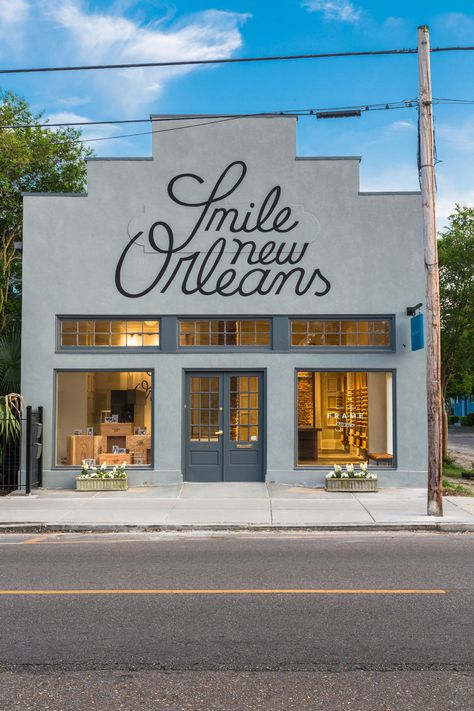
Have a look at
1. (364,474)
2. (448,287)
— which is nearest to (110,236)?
(364,474)

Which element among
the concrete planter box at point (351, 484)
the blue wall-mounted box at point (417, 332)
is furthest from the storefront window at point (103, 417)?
the blue wall-mounted box at point (417, 332)

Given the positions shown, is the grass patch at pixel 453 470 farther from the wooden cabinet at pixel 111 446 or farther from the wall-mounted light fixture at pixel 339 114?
the wall-mounted light fixture at pixel 339 114

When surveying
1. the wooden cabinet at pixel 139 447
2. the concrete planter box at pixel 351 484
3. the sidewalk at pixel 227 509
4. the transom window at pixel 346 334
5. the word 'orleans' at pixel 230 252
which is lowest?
the sidewalk at pixel 227 509

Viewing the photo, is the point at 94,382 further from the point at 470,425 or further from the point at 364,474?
the point at 470,425

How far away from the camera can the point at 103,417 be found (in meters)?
16.1

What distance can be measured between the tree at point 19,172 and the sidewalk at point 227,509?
26.4ft

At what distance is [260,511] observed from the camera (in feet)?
42.8

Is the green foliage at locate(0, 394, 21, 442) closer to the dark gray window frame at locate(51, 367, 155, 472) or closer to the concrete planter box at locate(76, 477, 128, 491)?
the dark gray window frame at locate(51, 367, 155, 472)

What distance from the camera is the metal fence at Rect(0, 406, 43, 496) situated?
1523cm

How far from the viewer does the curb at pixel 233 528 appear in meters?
11.7

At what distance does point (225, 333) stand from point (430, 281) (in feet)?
17.0

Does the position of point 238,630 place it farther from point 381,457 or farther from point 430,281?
point 381,457

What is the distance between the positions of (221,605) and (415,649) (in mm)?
2025

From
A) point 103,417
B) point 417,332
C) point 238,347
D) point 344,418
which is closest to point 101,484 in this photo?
point 103,417
